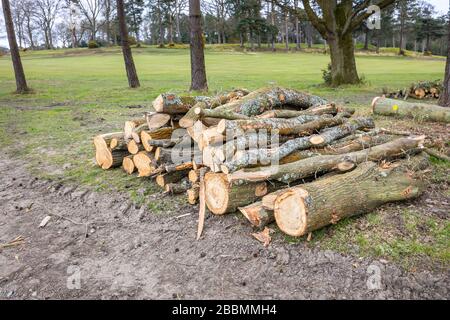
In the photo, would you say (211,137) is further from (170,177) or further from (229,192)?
(170,177)

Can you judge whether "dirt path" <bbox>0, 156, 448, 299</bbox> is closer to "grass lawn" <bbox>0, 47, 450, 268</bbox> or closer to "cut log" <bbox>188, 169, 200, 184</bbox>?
"grass lawn" <bbox>0, 47, 450, 268</bbox>

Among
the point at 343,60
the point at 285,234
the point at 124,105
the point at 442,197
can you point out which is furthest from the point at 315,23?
the point at 285,234

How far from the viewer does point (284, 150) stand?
4.55 metres

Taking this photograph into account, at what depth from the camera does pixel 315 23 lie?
15180 millimetres

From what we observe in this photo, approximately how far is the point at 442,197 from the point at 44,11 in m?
79.3

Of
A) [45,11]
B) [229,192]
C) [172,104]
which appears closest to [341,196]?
[229,192]

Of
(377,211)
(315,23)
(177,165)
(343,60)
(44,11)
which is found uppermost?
(44,11)

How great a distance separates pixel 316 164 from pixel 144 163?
259 centimetres

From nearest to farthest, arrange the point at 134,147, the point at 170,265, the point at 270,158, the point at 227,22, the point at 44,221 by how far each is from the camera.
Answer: the point at 170,265 < the point at 270,158 < the point at 44,221 < the point at 134,147 < the point at 227,22

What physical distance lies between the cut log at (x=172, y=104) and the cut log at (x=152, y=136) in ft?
0.95

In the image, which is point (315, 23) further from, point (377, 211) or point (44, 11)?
point (44, 11)

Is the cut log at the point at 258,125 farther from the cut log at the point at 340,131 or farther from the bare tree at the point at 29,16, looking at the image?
the bare tree at the point at 29,16

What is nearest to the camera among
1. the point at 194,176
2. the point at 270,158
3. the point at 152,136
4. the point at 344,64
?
the point at 270,158
